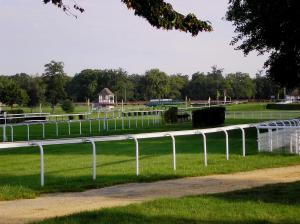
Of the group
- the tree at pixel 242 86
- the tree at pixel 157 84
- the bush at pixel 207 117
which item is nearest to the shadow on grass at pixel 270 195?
the bush at pixel 207 117

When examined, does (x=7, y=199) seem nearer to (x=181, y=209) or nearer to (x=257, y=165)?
(x=181, y=209)

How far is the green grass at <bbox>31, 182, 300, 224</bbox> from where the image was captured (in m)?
6.62

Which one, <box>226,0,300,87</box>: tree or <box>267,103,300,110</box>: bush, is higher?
<box>226,0,300,87</box>: tree

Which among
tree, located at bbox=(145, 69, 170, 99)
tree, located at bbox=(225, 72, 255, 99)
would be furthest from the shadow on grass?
tree, located at bbox=(225, 72, 255, 99)

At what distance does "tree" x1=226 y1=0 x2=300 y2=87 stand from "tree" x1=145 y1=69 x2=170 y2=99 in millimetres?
80724

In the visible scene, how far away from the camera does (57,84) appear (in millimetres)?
84562

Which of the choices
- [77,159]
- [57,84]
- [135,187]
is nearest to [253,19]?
[77,159]

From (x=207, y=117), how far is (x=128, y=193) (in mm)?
21355

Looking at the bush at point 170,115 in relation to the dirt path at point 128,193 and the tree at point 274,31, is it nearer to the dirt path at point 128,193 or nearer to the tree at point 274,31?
the tree at point 274,31

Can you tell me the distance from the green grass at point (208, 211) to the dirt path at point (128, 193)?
685 mm

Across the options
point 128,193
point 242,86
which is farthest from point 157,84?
point 128,193

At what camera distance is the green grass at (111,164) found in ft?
33.5

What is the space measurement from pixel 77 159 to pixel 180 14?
7.87 metres

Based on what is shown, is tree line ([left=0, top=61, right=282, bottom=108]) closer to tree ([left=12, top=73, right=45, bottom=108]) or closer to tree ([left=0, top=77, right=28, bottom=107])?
tree ([left=12, top=73, right=45, bottom=108])
